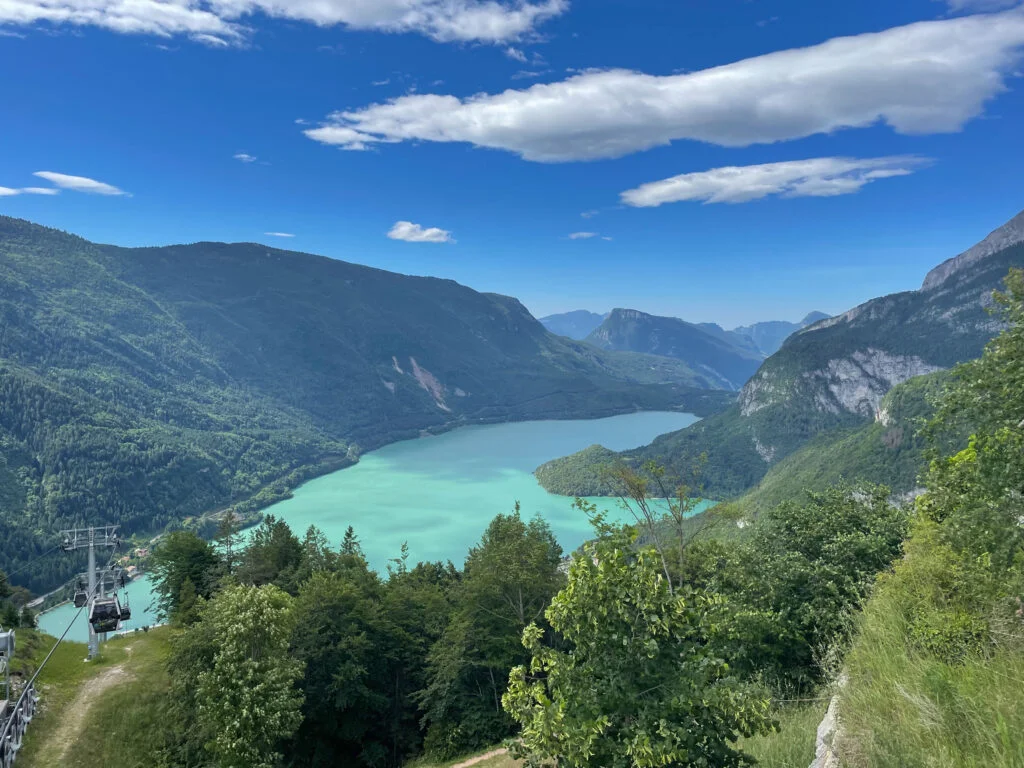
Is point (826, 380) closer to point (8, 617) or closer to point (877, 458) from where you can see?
point (877, 458)

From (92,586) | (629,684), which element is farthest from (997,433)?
(92,586)

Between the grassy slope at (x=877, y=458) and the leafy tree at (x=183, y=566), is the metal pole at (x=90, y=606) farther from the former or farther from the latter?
the grassy slope at (x=877, y=458)

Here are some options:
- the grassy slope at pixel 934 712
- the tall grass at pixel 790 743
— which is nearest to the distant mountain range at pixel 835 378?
the tall grass at pixel 790 743

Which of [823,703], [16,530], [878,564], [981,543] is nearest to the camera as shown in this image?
[981,543]

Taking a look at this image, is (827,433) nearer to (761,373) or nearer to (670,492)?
(761,373)

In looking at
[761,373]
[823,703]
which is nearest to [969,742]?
[823,703]

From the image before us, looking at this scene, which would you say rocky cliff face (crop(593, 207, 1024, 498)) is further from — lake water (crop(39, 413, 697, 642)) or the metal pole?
the metal pole
